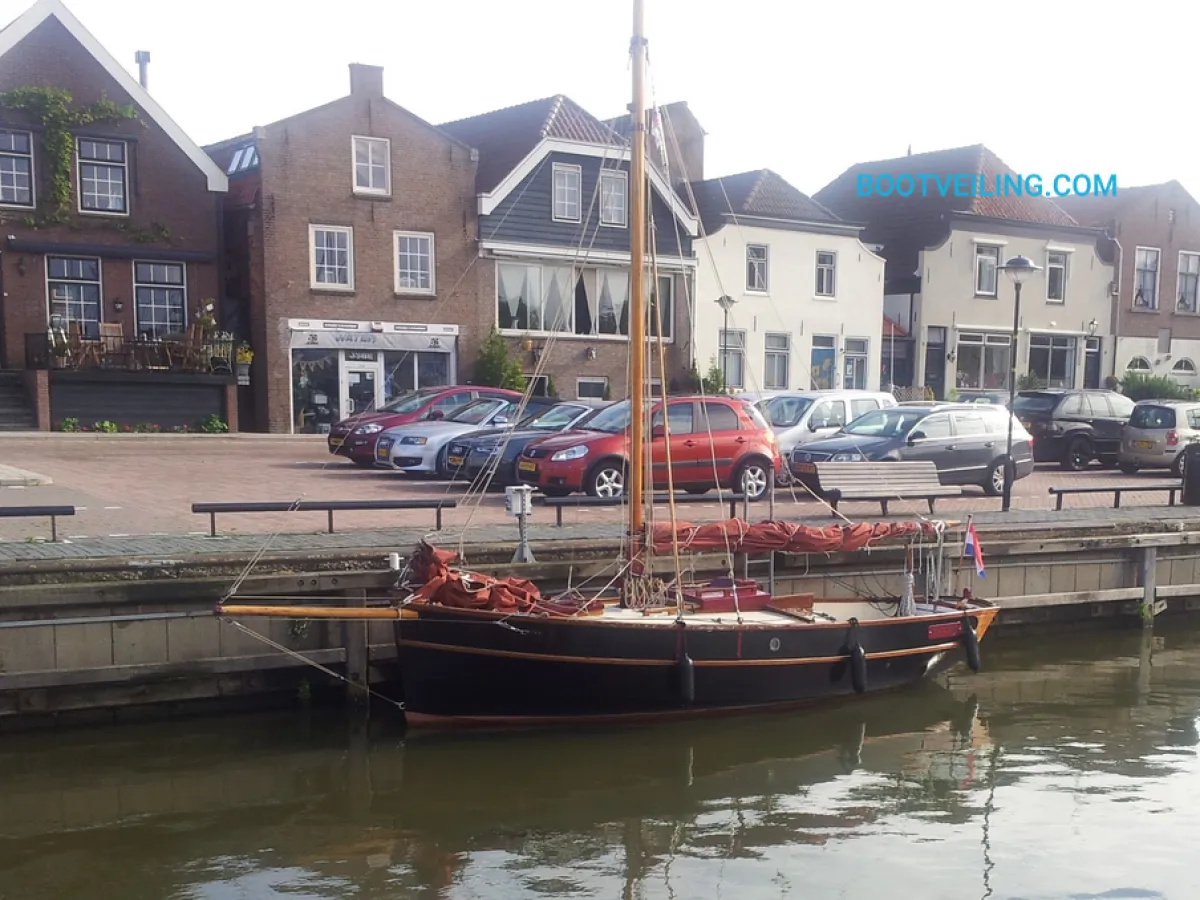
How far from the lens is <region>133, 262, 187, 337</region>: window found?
27.8 metres

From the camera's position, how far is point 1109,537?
1460cm

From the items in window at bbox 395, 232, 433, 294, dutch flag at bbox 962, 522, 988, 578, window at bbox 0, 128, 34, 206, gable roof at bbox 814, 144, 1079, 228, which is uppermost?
gable roof at bbox 814, 144, 1079, 228

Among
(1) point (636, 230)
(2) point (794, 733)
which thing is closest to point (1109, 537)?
(2) point (794, 733)

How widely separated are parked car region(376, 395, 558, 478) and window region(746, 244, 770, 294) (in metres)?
15.6

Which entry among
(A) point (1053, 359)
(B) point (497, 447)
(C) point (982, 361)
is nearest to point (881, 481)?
(B) point (497, 447)

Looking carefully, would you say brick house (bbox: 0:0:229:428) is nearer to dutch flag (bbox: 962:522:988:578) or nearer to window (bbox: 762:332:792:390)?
window (bbox: 762:332:792:390)

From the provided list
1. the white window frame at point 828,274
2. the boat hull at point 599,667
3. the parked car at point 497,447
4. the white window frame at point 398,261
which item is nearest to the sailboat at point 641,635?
the boat hull at point 599,667

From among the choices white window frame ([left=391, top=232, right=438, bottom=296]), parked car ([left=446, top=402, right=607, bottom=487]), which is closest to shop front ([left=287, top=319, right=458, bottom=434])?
white window frame ([left=391, top=232, right=438, bottom=296])

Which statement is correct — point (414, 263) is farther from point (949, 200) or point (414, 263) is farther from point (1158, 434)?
point (949, 200)

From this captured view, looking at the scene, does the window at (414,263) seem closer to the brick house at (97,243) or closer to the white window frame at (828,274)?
the brick house at (97,243)

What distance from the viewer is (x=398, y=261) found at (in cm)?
3012

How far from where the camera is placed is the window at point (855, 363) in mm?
36938

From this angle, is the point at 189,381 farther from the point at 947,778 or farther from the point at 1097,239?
the point at 1097,239

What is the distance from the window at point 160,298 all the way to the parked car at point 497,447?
12960 millimetres
